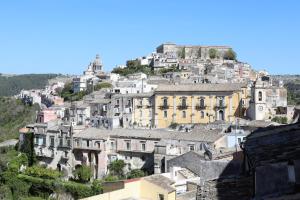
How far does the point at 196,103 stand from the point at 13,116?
164 ft

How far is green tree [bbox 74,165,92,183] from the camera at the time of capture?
170 feet

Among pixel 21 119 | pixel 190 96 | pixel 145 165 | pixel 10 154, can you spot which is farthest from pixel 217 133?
pixel 21 119

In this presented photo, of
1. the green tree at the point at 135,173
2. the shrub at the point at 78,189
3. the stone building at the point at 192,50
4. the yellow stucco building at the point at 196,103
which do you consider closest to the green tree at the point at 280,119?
the yellow stucco building at the point at 196,103

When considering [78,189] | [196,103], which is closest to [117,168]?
[78,189]

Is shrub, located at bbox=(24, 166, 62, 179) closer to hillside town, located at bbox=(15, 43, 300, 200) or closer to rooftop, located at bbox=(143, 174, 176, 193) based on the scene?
hillside town, located at bbox=(15, 43, 300, 200)

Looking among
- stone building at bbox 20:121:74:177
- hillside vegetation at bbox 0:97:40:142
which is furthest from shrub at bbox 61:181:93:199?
hillside vegetation at bbox 0:97:40:142

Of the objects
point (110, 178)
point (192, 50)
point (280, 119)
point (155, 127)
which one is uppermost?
point (192, 50)

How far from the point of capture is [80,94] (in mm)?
93375

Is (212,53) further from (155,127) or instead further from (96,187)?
(96,187)

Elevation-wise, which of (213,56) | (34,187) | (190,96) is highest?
(213,56)

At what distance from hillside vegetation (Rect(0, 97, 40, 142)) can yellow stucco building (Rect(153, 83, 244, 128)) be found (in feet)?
99.6

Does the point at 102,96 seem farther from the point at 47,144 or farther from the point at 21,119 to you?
the point at 21,119

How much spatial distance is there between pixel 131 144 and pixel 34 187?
35.4ft

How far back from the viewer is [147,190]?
2789 centimetres
